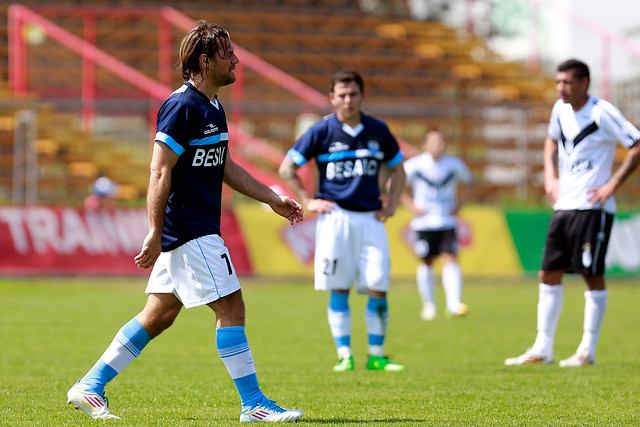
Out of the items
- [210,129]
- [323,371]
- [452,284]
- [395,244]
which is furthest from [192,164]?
[395,244]

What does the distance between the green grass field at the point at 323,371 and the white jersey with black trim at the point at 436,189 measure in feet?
4.00

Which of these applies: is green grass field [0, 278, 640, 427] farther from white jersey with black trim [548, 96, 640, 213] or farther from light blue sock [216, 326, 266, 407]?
white jersey with black trim [548, 96, 640, 213]

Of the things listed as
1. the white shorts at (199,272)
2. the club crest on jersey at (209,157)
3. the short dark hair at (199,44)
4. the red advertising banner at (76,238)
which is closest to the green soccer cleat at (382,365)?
the white shorts at (199,272)

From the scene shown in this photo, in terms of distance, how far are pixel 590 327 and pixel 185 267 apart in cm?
391

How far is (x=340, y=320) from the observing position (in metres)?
7.93

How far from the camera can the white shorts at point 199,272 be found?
210 inches

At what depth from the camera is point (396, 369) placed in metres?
7.65

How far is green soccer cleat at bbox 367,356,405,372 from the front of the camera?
7.67 m

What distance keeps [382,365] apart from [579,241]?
5.97ft

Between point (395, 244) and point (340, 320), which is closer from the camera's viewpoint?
point (340, 320)

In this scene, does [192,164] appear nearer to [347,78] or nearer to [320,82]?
[347,78]

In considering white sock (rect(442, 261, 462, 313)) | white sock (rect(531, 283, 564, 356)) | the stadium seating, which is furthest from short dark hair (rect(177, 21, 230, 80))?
the stadium seating

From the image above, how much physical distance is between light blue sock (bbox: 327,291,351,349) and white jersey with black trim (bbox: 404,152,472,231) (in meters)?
5.00

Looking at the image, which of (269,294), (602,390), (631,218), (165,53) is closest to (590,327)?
(602,390)
